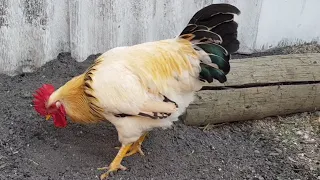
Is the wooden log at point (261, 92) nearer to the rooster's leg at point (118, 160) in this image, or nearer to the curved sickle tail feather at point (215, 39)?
the curved sickle tail feather at point (215, 39)

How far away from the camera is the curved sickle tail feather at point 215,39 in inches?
120

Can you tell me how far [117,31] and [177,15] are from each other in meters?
0.52

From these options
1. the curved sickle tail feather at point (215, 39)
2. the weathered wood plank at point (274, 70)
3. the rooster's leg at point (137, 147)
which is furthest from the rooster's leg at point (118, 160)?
the weathered wood plank at point (274, 70)

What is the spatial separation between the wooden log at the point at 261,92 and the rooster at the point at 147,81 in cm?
46

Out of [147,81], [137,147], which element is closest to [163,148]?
[137,147]

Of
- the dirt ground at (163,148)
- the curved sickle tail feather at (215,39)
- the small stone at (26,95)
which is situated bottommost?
the dirt ground at (163,148)

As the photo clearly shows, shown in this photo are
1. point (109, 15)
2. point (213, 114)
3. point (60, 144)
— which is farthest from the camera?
point (109, 15)

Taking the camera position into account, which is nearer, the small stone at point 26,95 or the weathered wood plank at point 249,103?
the weathered wood plank at point 249,103

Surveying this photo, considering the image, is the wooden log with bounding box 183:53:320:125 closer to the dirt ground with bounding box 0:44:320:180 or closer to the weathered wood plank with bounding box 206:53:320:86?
the weathered wood plank with bounding box 206:53:320:86

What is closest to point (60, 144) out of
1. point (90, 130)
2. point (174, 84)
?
point (90, 130)

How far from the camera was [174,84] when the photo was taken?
10.1 ft

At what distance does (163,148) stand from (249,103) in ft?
2.41

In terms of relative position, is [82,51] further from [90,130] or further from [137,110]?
[137,110]

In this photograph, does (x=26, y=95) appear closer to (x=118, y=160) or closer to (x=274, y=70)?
(x=118, y=160)
